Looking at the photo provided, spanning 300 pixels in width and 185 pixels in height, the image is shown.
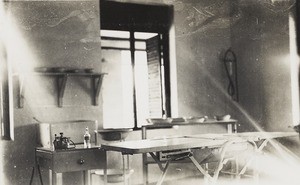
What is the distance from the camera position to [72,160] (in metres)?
4.60

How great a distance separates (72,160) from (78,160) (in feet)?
0.23

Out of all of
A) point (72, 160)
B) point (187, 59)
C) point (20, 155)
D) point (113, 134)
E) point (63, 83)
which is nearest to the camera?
point (72, 160)

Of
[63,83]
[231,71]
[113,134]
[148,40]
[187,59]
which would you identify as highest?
[148,40]

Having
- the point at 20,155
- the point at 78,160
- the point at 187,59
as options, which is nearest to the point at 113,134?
the point at 78,160

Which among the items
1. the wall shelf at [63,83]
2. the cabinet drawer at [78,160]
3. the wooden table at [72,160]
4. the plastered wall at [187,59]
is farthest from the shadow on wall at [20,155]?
the cabinet drawer at [78,160]

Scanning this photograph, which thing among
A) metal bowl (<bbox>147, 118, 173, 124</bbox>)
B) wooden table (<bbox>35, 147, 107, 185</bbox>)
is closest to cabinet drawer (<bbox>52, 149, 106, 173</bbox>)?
wooden table (<bbox>35, 147, 107, 185</bbox>)

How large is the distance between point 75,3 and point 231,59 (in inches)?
130

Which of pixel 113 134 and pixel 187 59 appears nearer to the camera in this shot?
pixel 113 134

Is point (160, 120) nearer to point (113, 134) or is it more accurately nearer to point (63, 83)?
point (113, 134)

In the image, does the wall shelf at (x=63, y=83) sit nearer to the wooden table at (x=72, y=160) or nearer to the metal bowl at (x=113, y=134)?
the metal bowl at (x=113, y=134)

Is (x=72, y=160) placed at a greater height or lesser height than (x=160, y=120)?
lesser

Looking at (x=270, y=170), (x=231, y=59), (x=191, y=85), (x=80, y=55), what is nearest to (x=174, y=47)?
(x=191, y=85)

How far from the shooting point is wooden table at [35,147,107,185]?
4539 mm

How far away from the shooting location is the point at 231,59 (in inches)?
313
